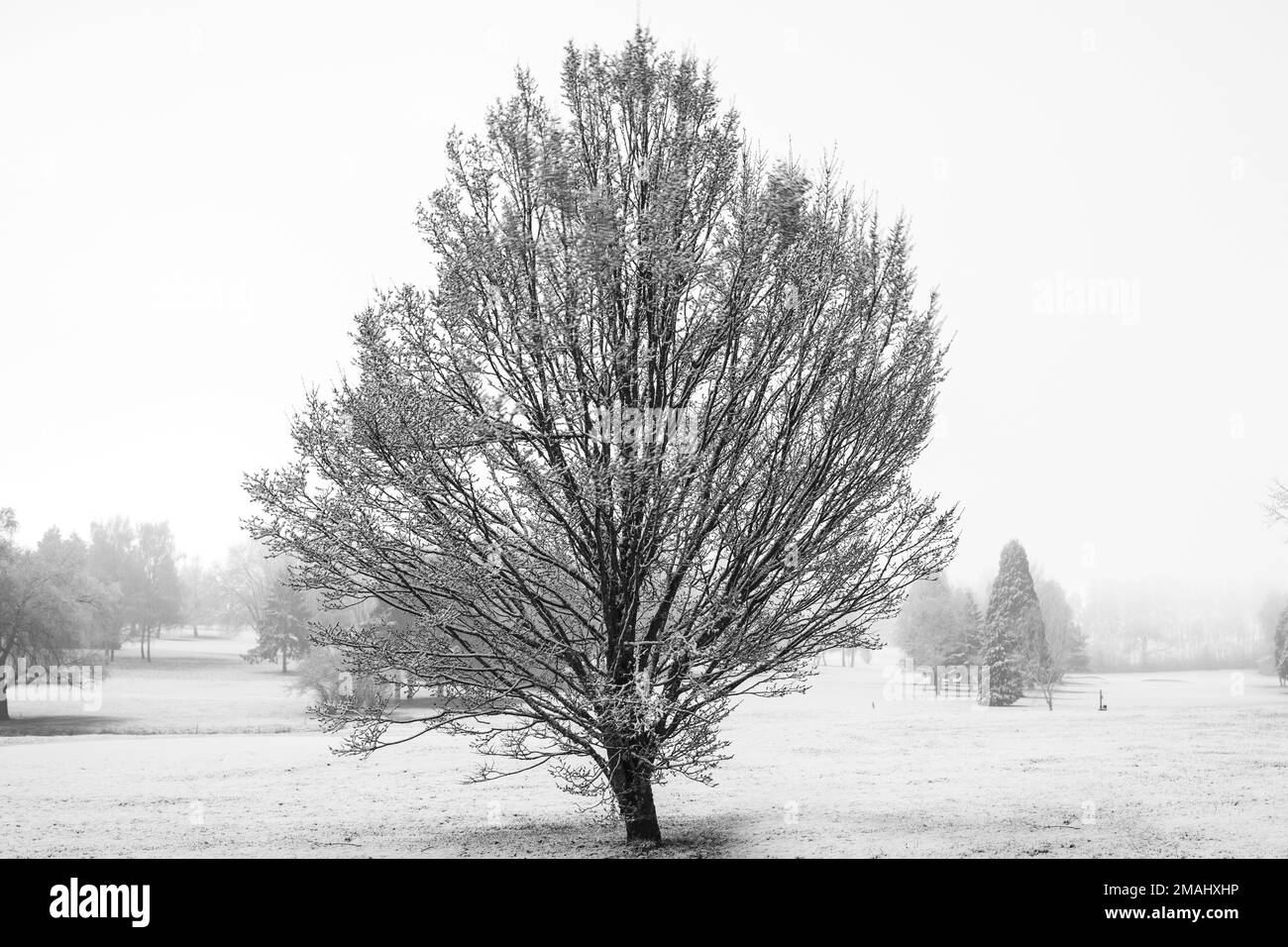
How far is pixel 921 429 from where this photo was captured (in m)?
12.2

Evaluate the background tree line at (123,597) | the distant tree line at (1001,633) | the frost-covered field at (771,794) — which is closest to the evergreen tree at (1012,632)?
the distant tree line at (1001,633)

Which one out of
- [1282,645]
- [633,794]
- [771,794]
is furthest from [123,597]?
[1282,645]

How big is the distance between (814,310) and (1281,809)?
10932mm

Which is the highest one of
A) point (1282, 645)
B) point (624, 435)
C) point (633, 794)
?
point (624, 435)

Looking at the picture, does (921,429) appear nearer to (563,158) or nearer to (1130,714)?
(563,158)

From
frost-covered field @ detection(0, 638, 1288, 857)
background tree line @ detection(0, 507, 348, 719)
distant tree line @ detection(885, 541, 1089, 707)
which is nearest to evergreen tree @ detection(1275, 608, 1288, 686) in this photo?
distant tree line @ detection(885, 541, 1089, 707)

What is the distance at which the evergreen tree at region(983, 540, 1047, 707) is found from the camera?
4822 centimetres

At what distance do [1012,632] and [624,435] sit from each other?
4270 cm

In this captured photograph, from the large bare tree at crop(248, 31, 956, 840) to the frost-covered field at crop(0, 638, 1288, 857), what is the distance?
2805 millimetres

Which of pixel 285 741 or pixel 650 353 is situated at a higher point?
pixel 650 353

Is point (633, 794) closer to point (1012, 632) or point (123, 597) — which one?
point (1012, 632)

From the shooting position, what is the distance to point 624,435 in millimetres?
10875
